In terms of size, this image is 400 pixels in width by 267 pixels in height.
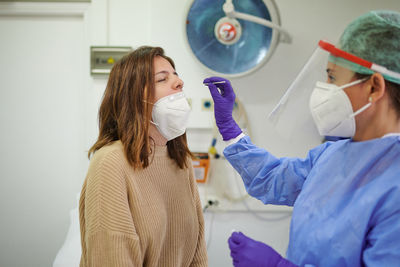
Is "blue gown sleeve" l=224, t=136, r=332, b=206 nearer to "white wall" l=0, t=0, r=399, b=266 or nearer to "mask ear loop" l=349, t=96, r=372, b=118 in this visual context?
"mask ear loop" l=349, t=96, r=372, b=118

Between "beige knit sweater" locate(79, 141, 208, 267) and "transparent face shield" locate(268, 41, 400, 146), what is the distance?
0.45 meters

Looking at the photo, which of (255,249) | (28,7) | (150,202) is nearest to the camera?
(255,249)

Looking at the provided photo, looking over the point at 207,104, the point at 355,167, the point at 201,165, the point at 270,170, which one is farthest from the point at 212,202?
the point at 355,167

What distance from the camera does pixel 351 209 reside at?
31.7 inches

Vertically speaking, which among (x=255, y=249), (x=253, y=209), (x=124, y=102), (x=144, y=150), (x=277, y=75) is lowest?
(x=253, y=209)

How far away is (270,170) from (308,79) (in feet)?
1.29

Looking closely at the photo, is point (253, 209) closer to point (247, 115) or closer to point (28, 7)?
point (247, 115)

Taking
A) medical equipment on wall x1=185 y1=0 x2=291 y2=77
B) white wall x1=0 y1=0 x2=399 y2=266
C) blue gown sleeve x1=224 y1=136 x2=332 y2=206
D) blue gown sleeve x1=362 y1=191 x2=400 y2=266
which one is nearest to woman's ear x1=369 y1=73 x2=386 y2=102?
blue gown sleeve x1=362 y1=191 x2=400 y2=266

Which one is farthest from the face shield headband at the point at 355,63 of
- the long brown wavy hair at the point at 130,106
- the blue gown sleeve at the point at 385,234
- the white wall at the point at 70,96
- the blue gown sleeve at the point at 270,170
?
the white wall at the point at 70,96

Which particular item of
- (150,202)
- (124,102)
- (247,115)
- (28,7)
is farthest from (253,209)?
(28,7)

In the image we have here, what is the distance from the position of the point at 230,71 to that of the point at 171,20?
53cm

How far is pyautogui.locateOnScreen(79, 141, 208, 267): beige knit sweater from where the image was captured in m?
A: 0.96

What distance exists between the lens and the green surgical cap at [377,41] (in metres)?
0.76

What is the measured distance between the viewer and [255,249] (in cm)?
86
